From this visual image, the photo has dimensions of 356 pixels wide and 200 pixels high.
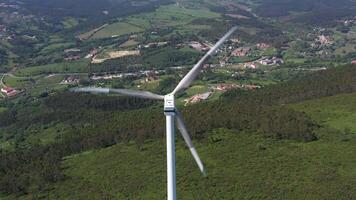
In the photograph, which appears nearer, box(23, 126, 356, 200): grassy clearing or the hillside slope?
box(23, 126, 356, 200): grassy clearing

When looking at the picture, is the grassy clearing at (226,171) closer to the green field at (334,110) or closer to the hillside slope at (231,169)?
the hillside slope at (231,169)

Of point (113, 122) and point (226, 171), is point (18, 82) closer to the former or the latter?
point (113, 122)

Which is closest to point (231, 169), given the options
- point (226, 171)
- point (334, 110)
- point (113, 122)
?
point (226, 171)

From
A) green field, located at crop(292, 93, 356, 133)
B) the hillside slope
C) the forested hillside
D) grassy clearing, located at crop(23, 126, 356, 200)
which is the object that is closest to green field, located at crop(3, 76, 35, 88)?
the forested hillside

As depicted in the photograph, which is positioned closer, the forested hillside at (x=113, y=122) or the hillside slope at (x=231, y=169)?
the hillside slope at (x=231, y=169)

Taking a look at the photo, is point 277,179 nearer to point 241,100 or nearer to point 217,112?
point 217,112

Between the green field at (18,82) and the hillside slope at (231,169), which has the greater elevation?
the hillside slope at (231,169)

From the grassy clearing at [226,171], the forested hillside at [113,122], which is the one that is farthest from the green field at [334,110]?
the grassy clearing at [226,171]

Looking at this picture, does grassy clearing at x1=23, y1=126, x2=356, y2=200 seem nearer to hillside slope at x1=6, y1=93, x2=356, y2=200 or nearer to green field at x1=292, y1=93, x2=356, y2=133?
hillside slope at x1=6, y1=93, x2=356, y2=200
